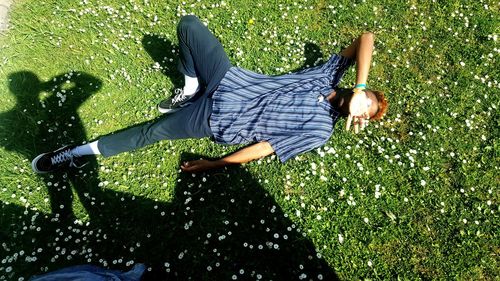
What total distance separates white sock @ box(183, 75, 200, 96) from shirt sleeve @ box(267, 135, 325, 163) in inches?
69.2

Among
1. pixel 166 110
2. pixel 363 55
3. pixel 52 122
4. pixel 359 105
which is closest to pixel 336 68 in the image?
pixel 363 55

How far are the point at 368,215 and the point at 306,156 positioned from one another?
1.21 meters

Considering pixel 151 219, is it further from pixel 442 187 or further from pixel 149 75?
pixel 442 187

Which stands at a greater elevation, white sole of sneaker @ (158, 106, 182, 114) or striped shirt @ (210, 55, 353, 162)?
striped shirt @ (210, 55, 353, 162)

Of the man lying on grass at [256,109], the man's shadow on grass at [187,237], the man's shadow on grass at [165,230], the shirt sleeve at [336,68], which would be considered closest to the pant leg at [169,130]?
the man lying on grass at [256,109]

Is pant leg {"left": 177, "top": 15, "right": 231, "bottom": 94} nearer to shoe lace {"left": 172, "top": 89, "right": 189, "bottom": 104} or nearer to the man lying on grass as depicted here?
the man lying on grass

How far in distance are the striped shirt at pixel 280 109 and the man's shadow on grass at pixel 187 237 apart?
1.05 metres

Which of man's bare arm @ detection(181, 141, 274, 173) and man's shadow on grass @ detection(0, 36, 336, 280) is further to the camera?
man's shadow on grass @ detection(0, 36, 336, 280)

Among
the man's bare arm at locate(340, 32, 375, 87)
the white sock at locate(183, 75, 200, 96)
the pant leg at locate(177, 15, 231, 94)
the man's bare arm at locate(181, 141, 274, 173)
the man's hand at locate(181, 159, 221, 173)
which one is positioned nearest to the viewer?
the man's bare arm at locate(340, 32, 375, 87)

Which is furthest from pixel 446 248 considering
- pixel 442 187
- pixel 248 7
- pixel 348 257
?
pixel 248 7

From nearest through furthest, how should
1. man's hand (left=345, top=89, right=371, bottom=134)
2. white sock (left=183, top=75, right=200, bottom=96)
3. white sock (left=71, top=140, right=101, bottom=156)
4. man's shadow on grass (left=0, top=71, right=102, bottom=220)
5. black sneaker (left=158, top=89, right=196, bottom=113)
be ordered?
man's hand (left=345, top=89, right=371, bottom=134), white sock (left=71, top=140, right=101, bottom=156), man's shadow on grass (left=0, top=71, right=102, bottom=220), white sock (left=183, top=75, right=200, bottom=96), black sneaker (left=158, top=89, right=196, bottom=113)

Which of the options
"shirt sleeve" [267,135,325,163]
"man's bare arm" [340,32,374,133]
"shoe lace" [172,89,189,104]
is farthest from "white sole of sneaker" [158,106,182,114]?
"man's bare arm" [340,32,374,133]

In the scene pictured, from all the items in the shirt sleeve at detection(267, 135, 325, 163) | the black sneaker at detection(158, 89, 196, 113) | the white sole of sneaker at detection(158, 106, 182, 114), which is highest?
the shirt sleeve at detection(267, 135, 325, 163)

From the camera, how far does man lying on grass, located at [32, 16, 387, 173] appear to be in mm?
4207
